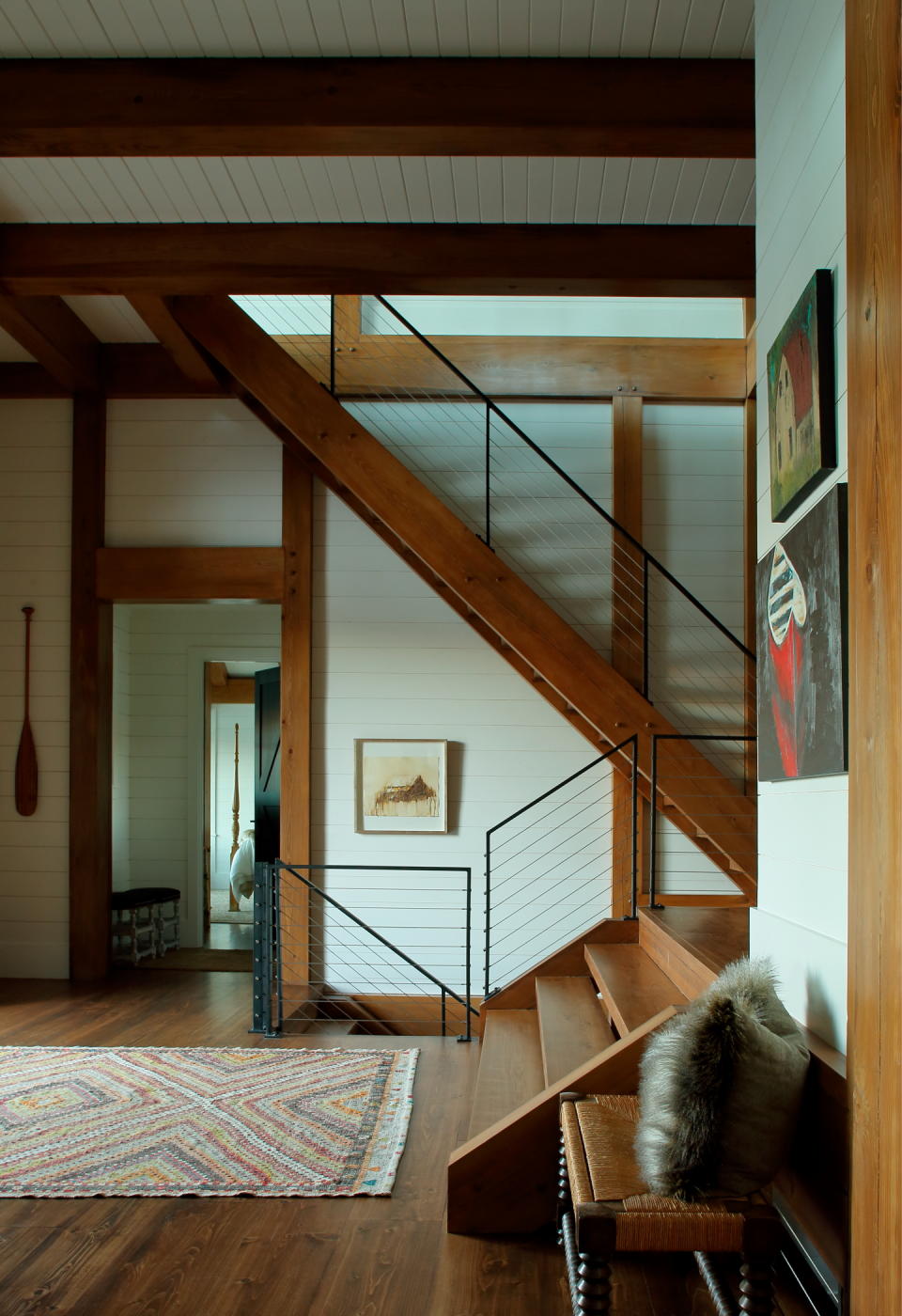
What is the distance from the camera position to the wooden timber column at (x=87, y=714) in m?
7.35

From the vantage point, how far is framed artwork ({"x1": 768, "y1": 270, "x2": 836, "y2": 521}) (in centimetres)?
253

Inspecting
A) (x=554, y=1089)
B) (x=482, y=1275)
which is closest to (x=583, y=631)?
(x=554, y=1089)

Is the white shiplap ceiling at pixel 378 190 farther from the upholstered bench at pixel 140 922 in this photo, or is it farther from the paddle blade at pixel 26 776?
the upholstered bench at pixel 140 922

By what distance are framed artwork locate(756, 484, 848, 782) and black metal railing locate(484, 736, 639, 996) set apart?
13.4 feet

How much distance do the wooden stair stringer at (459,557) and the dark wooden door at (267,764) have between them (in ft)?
9.26

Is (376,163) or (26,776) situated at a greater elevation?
(376,163)

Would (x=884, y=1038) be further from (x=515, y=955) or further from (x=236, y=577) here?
(x=236, y=577)

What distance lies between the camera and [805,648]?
2.65 meters

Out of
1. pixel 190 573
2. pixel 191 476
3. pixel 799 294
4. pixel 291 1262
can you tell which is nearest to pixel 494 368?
pixel 191 476

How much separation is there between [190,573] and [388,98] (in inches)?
153

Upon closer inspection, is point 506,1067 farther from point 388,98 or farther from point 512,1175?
point 388,98

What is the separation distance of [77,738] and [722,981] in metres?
5.69


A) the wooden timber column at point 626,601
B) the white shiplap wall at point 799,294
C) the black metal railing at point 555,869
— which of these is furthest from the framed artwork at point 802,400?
the black metal railing at point 555,869

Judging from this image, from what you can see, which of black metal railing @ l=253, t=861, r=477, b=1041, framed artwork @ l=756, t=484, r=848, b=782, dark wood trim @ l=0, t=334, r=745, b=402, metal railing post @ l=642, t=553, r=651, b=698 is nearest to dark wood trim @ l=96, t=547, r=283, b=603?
dark wood trim @ l=0, t=334, r=745, b=402
